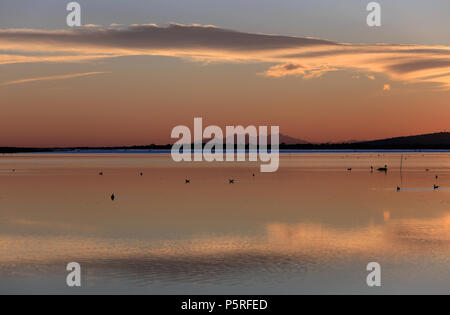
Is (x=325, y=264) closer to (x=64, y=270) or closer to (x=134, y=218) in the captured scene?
(x=64, y=270)

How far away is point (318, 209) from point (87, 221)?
1499 centimetres

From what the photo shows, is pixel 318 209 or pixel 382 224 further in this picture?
pixel 318 209

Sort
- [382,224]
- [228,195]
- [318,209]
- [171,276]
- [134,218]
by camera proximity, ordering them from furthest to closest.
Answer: [228,195] < [318,209] < [134,218] < [382,224] < [171,276]

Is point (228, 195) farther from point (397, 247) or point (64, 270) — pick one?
point (64, 270)

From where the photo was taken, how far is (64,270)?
22.2 metres

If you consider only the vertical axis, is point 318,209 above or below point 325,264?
above
